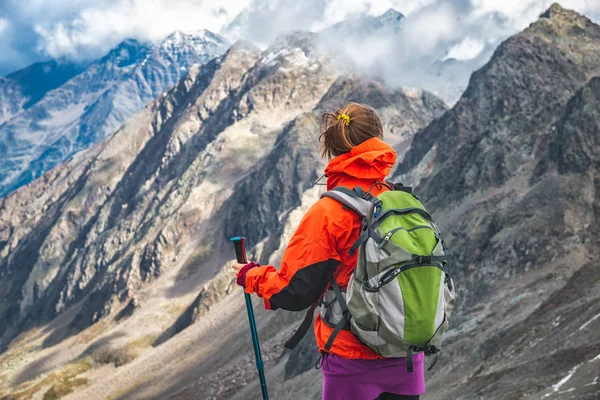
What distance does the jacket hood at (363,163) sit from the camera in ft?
18.0

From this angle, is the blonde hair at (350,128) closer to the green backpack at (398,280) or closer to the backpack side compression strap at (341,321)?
the green backpack at (398,280)

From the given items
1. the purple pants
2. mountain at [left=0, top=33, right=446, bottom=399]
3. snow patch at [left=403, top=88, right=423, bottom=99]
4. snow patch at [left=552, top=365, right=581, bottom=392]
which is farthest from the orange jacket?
snow patch at [left=403, top=88, right=423, bottom=99]

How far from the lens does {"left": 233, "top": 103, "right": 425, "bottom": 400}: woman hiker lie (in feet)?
16.9

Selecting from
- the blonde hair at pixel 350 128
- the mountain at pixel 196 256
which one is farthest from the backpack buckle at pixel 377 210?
the mountain at pixel 196 256

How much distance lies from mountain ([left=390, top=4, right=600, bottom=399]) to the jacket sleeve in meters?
9.86

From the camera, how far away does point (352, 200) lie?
5.18 m

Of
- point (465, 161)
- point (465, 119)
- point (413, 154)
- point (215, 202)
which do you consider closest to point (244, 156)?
point (215, 202)

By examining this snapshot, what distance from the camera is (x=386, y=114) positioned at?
153 meters

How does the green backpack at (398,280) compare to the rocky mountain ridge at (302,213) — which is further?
the rocky mountain ridge at (302,213)

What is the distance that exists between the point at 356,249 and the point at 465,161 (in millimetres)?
57951

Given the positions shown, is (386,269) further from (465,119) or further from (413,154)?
(413,154)

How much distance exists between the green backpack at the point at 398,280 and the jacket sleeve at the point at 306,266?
232 millimetres

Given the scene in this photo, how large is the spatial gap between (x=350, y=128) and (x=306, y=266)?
4.78 feet

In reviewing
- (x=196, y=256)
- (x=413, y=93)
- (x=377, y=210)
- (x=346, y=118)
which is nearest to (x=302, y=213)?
(x=196, y=256)
